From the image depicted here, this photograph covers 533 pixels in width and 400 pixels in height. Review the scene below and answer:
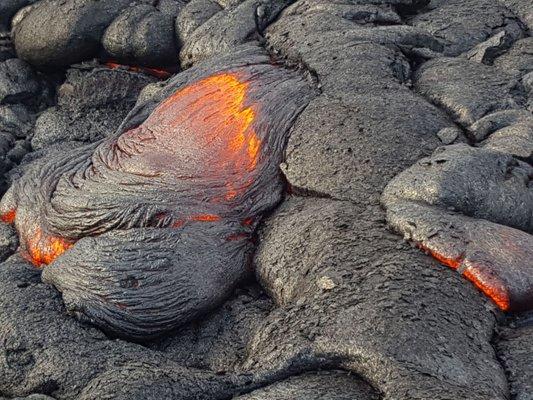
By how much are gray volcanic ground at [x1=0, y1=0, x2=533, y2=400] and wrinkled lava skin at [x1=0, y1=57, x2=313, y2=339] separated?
17 mm

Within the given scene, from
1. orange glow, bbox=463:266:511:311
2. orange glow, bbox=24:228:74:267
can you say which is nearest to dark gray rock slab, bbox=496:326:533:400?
orange glow, bbox=463:266:511:311

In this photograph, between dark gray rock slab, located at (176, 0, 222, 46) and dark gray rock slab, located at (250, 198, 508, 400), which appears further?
dark gray rock slab, located at (176, 0, 222, 46)

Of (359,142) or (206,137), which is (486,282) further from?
(206,137)

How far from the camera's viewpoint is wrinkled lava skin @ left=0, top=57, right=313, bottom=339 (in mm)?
5676

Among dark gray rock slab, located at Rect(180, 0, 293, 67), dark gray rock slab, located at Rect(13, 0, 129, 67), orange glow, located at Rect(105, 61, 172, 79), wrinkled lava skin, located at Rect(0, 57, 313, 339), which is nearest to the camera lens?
wrinkled lava skin, located at Rect(0, 57, 313, 339)

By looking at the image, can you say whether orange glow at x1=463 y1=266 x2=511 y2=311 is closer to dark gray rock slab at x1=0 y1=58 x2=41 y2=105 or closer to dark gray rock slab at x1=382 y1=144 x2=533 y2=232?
dark gray rock slab at x1=382 y1=144 x2=533 y2=232

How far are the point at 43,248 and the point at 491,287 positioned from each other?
3734mm

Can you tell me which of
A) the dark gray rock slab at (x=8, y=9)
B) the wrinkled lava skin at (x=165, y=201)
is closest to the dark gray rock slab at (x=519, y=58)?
the wrinkled lava skin at (x=165, y=201)

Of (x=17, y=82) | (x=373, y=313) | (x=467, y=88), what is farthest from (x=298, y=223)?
(x=17, y=82)

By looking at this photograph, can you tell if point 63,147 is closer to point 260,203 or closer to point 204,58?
point 204,58

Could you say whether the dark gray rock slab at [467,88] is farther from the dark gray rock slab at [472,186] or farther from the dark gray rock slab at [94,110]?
the dark gray rock slab at [94,110]

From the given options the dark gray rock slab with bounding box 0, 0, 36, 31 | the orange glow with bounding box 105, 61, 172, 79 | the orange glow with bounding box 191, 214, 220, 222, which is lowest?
the orange glow with bounding box 191, 214, 220, 222

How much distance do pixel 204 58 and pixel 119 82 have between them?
4.14ft

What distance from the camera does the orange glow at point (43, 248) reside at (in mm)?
6418
